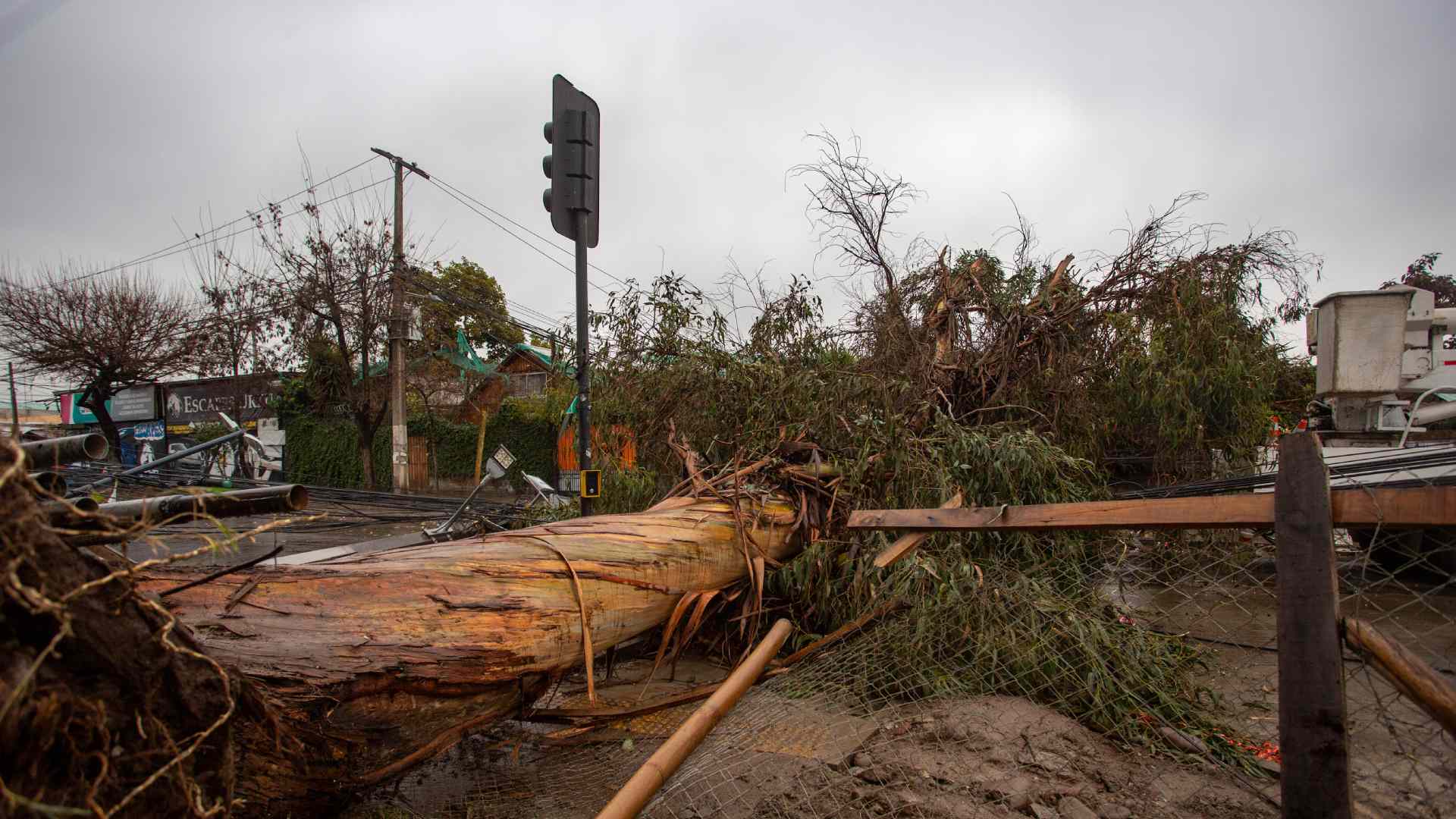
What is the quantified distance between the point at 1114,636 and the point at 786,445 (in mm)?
2002

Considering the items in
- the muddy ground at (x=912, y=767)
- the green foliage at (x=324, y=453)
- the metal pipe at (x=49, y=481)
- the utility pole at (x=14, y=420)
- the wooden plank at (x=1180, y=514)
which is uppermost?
the utility pole at (x=14, y=420)

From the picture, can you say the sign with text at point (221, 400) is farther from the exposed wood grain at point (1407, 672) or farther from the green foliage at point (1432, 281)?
the green foliage at point (1432, 281)

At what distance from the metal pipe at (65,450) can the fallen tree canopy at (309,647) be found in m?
0.25

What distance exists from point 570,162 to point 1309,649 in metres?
4.06

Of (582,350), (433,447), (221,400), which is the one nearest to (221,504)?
(582,350)

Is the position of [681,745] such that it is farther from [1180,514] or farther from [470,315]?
[470,315]

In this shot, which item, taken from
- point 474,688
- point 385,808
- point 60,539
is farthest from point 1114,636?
point 60,539

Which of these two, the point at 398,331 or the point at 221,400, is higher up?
the point at 398,331

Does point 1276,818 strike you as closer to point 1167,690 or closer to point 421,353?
point 1167,690

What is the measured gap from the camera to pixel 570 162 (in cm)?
429

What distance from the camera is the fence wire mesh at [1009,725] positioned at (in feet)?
7.04

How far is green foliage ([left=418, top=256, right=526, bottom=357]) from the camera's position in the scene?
17.7 m

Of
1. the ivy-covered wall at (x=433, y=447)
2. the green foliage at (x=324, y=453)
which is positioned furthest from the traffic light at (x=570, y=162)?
the green foliage at (x=324, y=453)

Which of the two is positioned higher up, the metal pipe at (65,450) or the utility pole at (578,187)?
the utility pole at (578,187)
